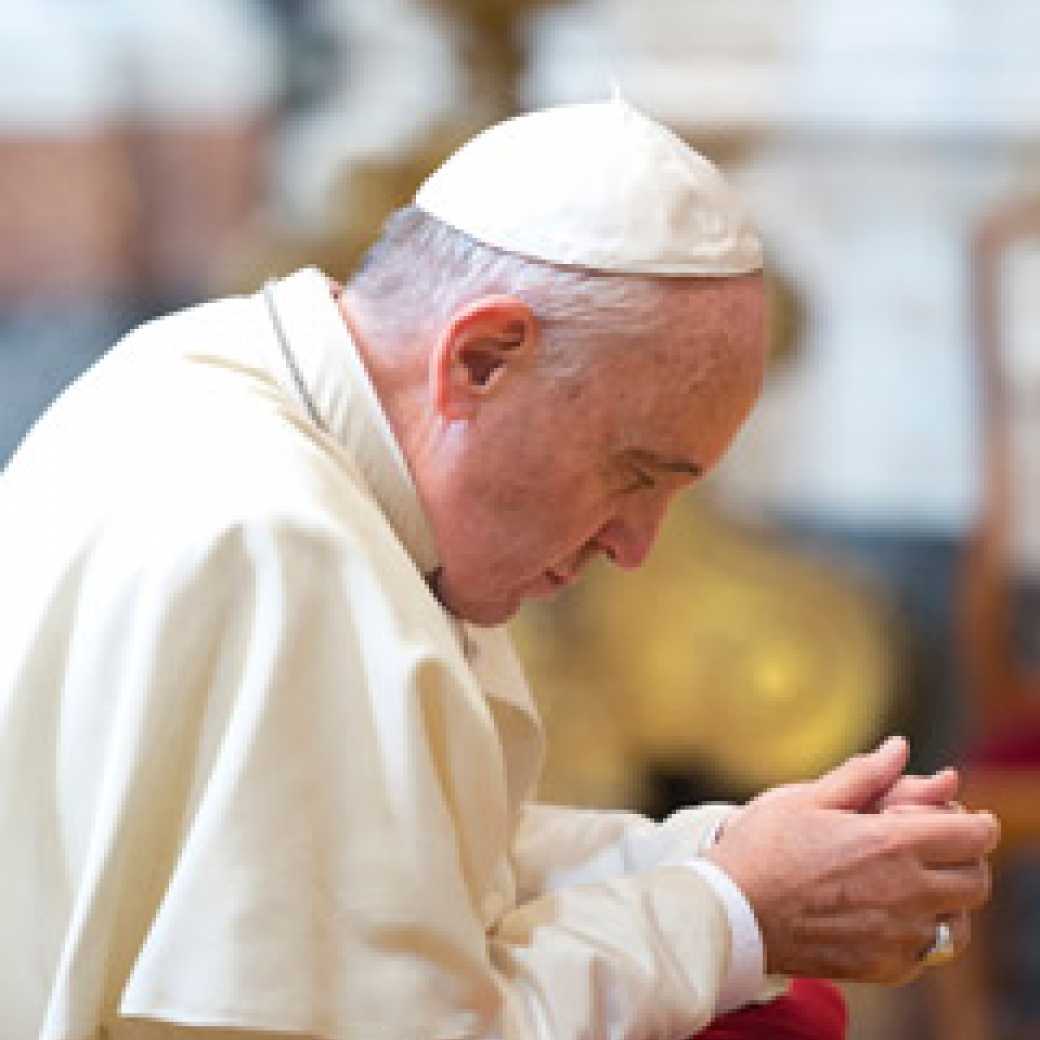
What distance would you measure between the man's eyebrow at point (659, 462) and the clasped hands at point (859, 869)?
0.30m

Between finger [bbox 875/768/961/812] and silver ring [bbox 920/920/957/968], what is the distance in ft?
0.33

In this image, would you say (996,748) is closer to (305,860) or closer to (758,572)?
(758,572)

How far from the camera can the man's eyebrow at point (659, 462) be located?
2253mm

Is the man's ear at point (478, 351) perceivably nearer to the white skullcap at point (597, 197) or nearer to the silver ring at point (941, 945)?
the white skullcap at point (597, 197)

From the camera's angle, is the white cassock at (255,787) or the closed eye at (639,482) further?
the closed eye at (639,482)

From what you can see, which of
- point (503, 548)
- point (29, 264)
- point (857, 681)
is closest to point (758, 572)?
point (857, 681)

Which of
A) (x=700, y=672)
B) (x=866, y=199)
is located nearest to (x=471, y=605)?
(x=700, y=672)

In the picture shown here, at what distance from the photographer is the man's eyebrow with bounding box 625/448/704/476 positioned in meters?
2.25

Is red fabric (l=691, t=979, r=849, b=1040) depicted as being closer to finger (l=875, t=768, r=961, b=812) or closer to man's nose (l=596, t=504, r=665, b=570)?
finger (l=875, t=768, r=961, b=812)

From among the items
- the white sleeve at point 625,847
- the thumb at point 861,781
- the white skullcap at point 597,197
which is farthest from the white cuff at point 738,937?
the white skullcap at point 597,197

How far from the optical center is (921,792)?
2.35m

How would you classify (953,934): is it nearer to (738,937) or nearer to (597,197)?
(738,937)

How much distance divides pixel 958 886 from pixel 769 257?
3754 mm

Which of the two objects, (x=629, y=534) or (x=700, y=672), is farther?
(x=700, y=672)
